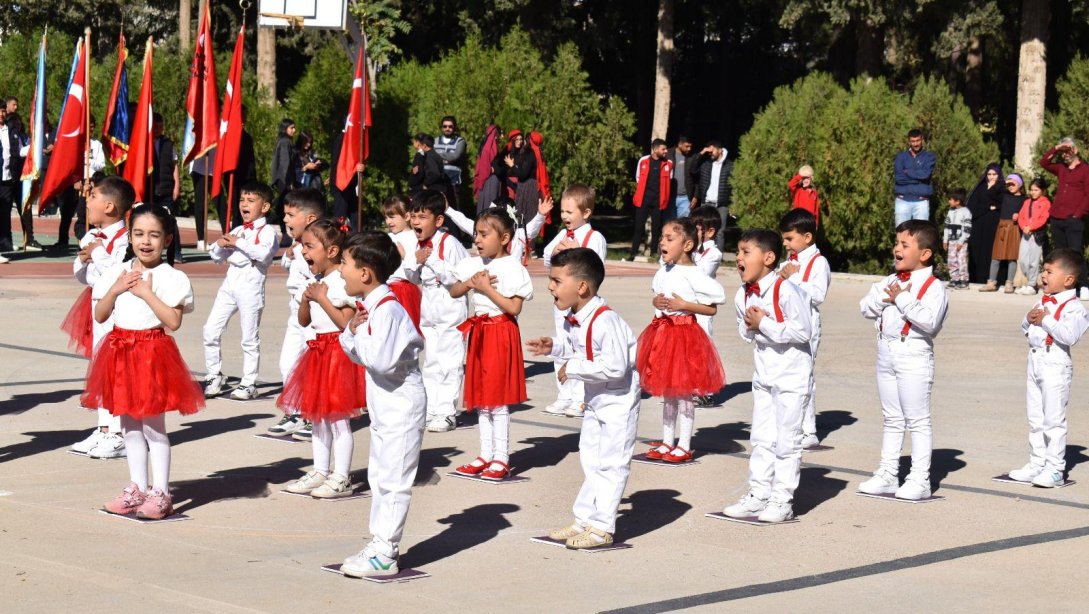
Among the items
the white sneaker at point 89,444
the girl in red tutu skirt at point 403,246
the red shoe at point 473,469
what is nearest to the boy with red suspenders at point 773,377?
the red shoe at point 473,469

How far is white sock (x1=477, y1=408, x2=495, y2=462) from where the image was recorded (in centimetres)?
898

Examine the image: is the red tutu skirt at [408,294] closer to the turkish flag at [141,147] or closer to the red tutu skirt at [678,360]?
the red tutu skirt at [678,360]

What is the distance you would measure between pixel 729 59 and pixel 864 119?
2035cm

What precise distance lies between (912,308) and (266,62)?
79.1ft

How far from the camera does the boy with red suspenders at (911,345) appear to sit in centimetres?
852

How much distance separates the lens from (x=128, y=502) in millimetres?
7688

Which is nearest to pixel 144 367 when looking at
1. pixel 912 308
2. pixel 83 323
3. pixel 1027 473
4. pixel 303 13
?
pixel 83 323

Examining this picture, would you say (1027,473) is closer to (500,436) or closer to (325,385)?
(500,436)

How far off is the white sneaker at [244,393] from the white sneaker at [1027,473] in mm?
5459

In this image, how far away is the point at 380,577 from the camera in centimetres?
661

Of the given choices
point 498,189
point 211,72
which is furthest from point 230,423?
point 498,189

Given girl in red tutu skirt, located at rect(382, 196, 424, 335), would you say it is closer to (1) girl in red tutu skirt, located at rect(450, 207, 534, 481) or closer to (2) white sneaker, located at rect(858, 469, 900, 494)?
(1) girl in red tutu skirt, located at rect(450, 207, 534, 481)

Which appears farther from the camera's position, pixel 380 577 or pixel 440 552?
pixel 440 552

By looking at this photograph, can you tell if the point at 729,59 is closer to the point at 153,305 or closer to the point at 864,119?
the point at 864,119
